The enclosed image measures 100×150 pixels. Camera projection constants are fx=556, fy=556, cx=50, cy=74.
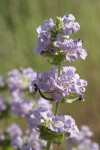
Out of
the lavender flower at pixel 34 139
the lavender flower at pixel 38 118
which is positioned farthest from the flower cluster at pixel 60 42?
the lavender flower at pixel 34 139

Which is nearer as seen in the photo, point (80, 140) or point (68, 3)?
point (80, 140)

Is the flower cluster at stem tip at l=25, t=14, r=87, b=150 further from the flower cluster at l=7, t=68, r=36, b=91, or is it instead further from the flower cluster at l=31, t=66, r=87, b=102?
the flower cluster at l=7, t=68, r=36, b=91

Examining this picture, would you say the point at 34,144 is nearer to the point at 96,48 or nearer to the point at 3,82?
the point at 3,82

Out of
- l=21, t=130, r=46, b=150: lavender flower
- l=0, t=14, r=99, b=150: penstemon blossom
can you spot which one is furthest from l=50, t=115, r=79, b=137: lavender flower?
l=21, t=130, r=46, b=150: lavender flower

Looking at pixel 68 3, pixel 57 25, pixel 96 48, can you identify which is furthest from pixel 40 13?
pixel 57 25

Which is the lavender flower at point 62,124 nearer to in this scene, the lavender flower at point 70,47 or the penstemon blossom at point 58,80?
the penstemon blossom at point 58,80

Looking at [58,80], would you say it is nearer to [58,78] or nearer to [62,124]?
[58,78]
